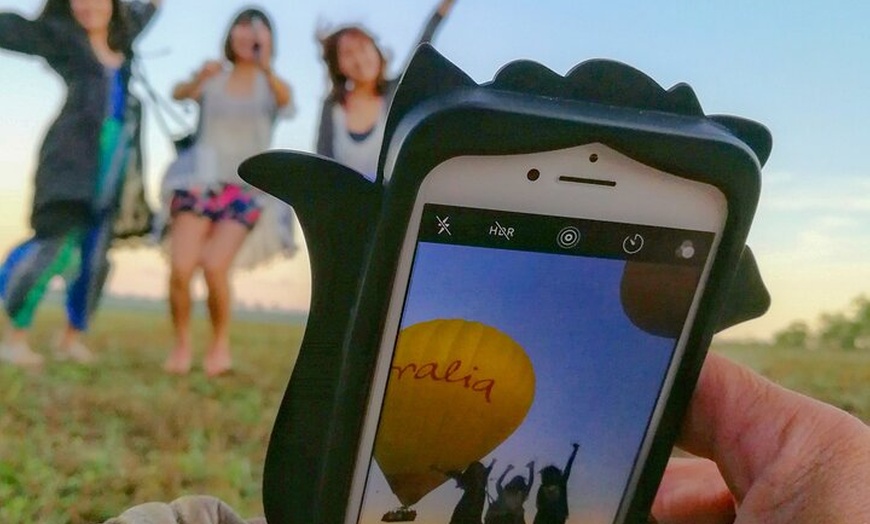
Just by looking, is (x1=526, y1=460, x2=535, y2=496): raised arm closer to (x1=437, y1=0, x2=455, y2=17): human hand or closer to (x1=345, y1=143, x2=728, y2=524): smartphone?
(x1=345, y1=143, x2=728, y2=524): smartphone

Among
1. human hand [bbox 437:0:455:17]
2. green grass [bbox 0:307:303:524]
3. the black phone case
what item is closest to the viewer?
the black phone case

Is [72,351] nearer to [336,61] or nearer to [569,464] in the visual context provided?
[336,61]

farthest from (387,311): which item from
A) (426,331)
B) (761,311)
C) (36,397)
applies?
(36,397)

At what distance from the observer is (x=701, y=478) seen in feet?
1.18

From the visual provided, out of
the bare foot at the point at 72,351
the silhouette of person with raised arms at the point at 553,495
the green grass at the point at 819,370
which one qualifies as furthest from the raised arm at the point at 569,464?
the bare foot at the point at 72,351

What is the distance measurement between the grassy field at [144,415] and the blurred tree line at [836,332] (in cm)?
1

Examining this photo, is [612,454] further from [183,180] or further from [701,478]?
[183,180]

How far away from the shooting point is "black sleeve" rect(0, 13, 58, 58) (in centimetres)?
82

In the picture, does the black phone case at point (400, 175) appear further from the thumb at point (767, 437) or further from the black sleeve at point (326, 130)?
the black sleeve at point (326, 130)

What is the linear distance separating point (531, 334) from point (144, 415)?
24.8 inches

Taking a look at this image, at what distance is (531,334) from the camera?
28 cm

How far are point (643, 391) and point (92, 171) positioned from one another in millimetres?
716

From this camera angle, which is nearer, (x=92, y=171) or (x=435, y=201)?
(x=435, y=201)

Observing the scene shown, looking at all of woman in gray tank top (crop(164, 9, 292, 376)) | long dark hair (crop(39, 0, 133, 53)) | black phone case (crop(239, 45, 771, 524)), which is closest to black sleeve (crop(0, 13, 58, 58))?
long dark hair (crop(39, 0, 133, 53))
